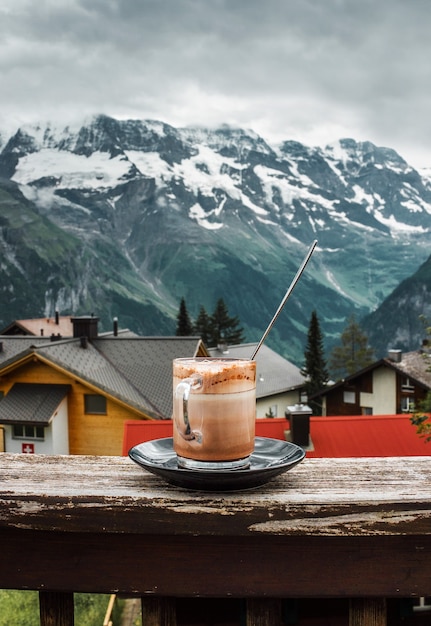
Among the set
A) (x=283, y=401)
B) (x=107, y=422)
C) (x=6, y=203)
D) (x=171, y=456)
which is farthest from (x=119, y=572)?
(x=6, y=203)

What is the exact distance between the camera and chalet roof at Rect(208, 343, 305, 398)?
153 feet

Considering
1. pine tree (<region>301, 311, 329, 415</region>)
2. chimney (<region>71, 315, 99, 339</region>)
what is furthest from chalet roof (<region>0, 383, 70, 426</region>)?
pine tree (<region>301, 311, 329, 415</region>)

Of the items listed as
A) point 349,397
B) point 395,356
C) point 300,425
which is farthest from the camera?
point 349,397

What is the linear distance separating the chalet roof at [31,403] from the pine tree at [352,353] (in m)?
45.3

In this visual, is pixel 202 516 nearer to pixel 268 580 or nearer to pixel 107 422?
pixel 268 580

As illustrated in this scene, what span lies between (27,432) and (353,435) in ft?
58.5

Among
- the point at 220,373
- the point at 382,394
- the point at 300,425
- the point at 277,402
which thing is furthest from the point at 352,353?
the point at 220,373

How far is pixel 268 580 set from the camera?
119 centimetres

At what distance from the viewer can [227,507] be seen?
46.5 inches

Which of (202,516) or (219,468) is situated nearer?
(202,516)

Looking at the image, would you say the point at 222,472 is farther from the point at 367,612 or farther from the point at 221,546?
the point at 367,612

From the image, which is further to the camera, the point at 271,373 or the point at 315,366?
the point at 315,366

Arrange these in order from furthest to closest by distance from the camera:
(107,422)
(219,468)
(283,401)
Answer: (283,401) → (107,422) → (219,468)

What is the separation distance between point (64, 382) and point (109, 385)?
6.74 ft
